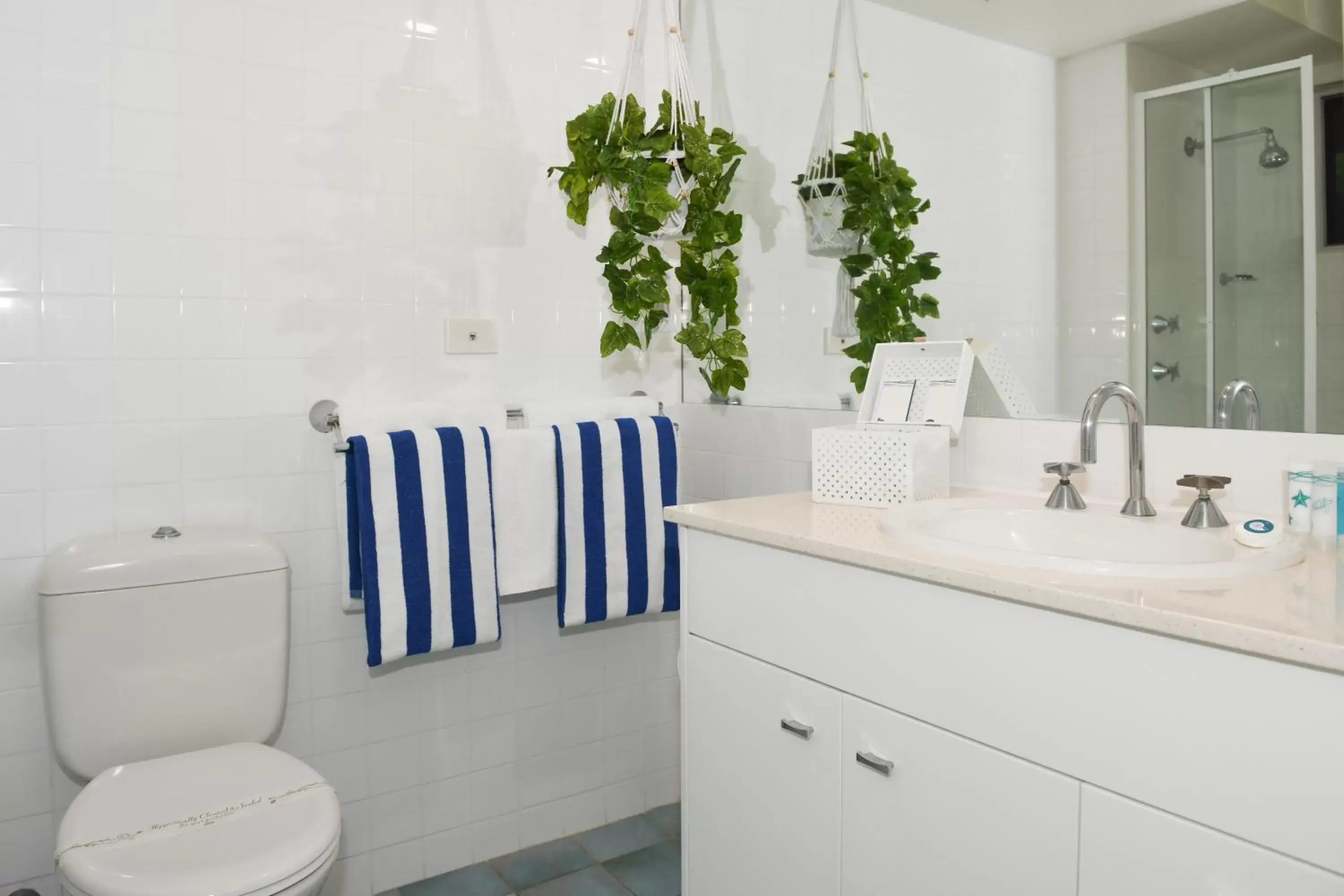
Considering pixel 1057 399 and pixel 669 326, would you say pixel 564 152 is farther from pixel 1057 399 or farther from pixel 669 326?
pixel 1057 399

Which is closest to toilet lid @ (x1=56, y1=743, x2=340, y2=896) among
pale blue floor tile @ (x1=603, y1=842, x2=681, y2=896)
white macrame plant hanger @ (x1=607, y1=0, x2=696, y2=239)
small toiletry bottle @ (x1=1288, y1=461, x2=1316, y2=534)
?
pale blue floor tile @ (x1=603, y1=842, x2=681, y2=896)

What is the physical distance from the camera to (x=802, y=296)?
80.8 inches

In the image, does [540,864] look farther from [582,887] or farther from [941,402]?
[941,402]

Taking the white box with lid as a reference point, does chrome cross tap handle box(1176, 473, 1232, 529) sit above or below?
below

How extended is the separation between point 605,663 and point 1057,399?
119 cm

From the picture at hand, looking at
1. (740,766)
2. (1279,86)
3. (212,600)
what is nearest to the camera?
(1279,86)

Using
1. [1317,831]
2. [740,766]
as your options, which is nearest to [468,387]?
[740,766]

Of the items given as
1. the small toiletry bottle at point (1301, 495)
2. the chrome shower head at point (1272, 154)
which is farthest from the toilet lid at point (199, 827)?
the chrome shower head at point (1272, 154)

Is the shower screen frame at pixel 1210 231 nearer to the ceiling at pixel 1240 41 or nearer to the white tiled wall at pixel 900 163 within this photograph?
the ceiling at pixel 1240 41

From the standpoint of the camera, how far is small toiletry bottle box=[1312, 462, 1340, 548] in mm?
1135

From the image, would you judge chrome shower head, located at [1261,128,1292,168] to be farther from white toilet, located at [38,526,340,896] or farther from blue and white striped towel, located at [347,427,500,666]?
white toilet, located at [38,526,340,896]

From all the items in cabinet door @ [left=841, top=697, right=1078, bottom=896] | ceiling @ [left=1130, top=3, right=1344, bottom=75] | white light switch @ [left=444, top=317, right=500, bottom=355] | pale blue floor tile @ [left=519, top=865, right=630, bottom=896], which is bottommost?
pale blue floor tile @ [left=519, top=865, right=630, bottom=896]

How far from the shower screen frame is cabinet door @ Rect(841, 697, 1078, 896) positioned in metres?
0.63

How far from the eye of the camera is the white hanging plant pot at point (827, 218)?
1945 millimetres
